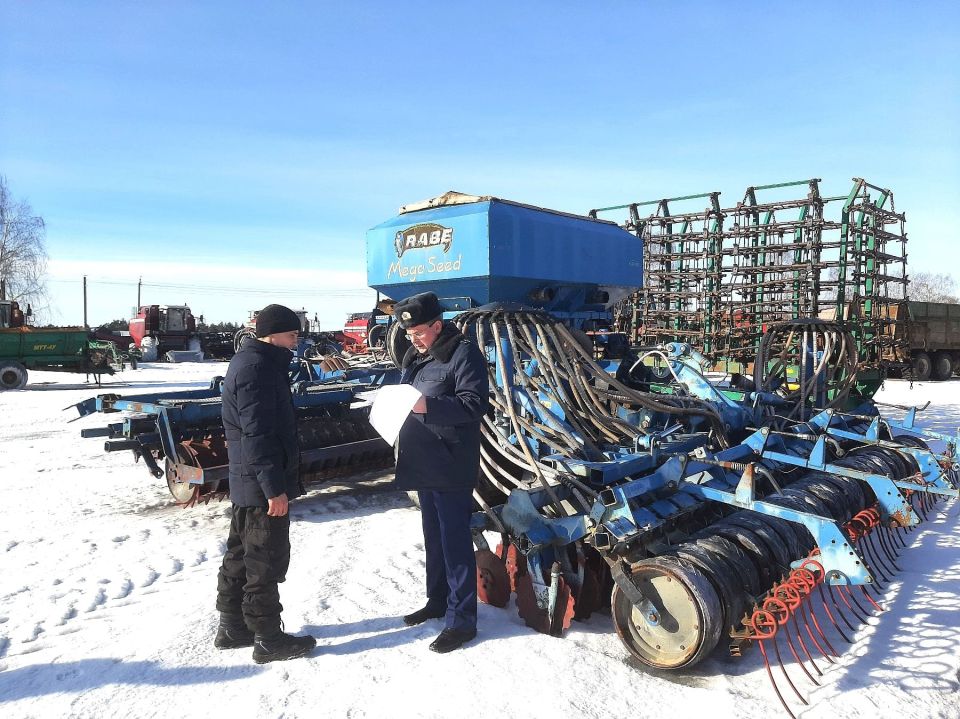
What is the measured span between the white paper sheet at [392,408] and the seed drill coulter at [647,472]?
937 mm

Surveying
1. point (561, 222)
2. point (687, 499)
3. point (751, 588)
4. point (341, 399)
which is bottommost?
point (751, 588)

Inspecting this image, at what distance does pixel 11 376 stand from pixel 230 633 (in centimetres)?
1625

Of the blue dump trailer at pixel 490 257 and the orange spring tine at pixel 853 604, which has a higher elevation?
the blue dump trailer at pixel 490 257

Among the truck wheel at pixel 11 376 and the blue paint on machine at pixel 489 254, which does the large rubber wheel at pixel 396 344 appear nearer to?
the blue paint on machine at pixel 489 254

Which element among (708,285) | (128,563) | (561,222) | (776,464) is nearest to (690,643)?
(776,464)

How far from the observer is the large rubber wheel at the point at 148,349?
2642cm

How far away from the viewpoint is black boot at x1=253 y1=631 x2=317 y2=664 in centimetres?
310

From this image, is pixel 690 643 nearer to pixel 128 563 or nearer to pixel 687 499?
pixel 687 499

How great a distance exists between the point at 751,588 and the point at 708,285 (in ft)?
46.0

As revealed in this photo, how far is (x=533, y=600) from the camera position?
3467 millimetres

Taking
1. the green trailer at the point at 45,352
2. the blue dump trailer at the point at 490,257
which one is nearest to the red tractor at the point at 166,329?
the green trailer at the point at 45,352

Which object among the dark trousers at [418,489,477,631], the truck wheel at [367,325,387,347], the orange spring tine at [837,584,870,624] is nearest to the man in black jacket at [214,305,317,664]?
the dark trousers at [418,489,477,631]

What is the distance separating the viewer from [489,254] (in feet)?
20.5

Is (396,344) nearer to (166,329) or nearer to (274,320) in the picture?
(274,320)
